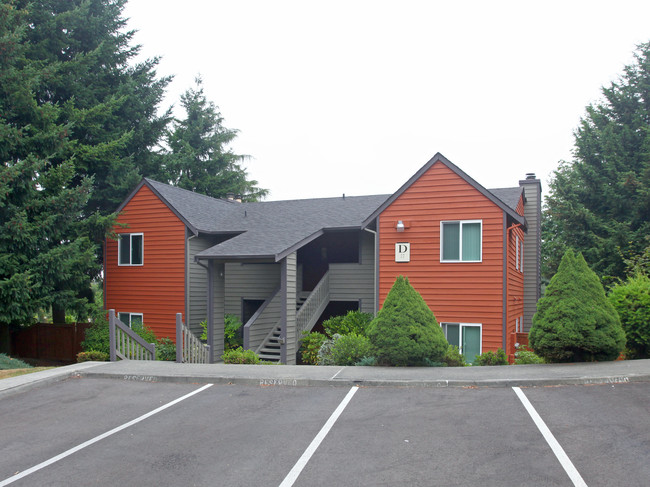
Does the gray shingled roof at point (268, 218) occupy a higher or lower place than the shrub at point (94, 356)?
higher

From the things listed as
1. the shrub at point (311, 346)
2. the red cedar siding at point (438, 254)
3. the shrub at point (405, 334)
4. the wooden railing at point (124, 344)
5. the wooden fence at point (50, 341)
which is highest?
the red cedar siding at point (438, 254)

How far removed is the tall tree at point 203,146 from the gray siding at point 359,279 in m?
19.3

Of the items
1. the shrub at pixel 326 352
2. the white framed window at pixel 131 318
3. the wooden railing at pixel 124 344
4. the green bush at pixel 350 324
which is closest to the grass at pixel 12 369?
the wooden railing at pixel 124 344

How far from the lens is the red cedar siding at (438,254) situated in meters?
15.9

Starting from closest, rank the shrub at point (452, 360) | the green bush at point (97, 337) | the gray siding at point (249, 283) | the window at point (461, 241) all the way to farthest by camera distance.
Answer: the shrub at point (452, 360) → the window at point (461, 241) → the green bush at point (97, 337) → the gray siding at point (249, 283)

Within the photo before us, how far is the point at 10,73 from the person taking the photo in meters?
17.5

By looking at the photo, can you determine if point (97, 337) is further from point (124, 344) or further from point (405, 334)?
point (405, 334)

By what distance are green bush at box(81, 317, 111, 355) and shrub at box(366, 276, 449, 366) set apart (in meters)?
11.5

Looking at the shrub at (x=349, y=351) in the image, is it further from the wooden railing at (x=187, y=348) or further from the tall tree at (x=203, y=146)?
the tall tree at (x=203, y=146)

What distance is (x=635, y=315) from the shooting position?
1126cm

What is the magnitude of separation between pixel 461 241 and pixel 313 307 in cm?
543

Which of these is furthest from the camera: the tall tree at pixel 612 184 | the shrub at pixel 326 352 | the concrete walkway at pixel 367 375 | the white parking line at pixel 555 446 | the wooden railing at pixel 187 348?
the tall tree at pixel 612 184

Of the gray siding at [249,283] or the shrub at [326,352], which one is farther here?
the gray siding at [249,283]

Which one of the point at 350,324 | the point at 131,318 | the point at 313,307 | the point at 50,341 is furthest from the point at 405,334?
the point at 50,341
